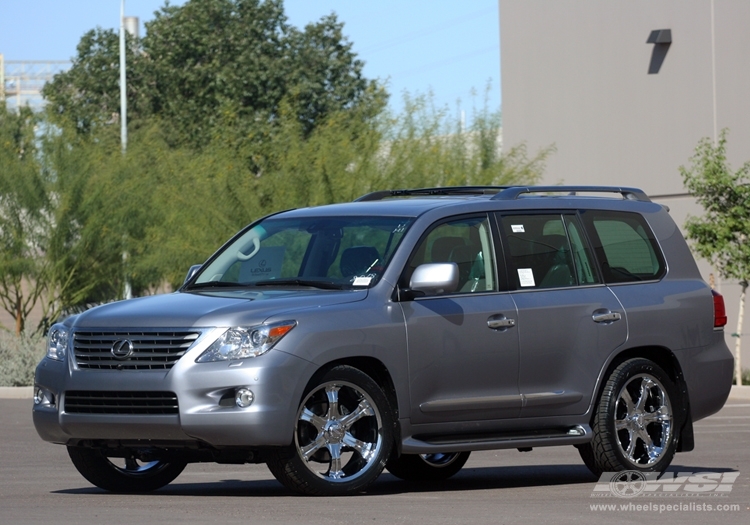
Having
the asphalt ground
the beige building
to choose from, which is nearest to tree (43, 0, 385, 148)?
the beige building

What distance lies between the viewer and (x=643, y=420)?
1061 cm

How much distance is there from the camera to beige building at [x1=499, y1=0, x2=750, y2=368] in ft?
90.7

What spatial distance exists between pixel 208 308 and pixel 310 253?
120 centimetres

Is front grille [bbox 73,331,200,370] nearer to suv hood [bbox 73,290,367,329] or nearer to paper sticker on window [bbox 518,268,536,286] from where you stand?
suv hood [bbox 73,290,367,329]

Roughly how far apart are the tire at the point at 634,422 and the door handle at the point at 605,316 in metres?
0.34

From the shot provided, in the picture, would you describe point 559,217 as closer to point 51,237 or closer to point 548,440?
point 548,440

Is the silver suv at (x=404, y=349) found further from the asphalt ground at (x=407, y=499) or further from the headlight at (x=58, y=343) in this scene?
the asphalt ground at (x=407, y=499)

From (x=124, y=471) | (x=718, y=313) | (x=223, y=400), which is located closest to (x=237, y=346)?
(x=223, y=400)

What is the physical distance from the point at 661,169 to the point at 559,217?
744 inches

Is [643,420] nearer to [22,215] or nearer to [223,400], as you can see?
[223,400]

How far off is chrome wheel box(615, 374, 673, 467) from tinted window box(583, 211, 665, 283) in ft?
2.54

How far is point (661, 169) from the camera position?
28.9 m

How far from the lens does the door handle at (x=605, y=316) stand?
33.8 feet

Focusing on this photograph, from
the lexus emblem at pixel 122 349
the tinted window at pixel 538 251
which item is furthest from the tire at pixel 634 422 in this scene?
the lexus emblem at pixel 122 349
